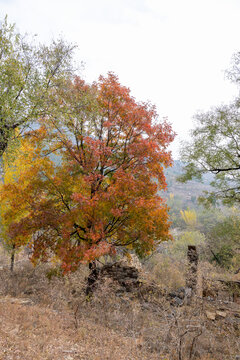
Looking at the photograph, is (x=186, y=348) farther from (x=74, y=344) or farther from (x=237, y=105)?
(x=237, y=105)

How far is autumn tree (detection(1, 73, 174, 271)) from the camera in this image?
25.2ft

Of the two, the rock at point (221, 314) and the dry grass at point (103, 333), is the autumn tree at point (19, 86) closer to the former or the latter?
the dry grass at point (103, 333)

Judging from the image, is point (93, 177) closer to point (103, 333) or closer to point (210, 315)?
point (103, 333)

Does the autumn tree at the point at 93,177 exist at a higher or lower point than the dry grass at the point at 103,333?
higher

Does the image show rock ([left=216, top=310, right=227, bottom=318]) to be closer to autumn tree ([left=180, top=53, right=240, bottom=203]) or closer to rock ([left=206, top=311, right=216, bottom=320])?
rock ([left=206, top=311, right=216, bottom=320])

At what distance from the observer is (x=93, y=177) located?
7.71 metres

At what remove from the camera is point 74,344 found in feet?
16.5

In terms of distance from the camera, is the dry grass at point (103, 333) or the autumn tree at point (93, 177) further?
the autumn tree at point (93, 177)

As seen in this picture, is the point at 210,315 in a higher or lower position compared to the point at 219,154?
lower

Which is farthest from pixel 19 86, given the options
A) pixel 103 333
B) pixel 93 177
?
pixel 103 333

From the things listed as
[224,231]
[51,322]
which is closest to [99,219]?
[51,322]

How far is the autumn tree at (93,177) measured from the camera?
7676 millimetres

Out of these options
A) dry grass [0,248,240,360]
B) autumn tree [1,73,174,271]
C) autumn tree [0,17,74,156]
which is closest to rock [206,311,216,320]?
dry grass [0,248,240,360]

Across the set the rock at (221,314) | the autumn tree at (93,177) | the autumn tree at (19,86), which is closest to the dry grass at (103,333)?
the rock at (221,314)
